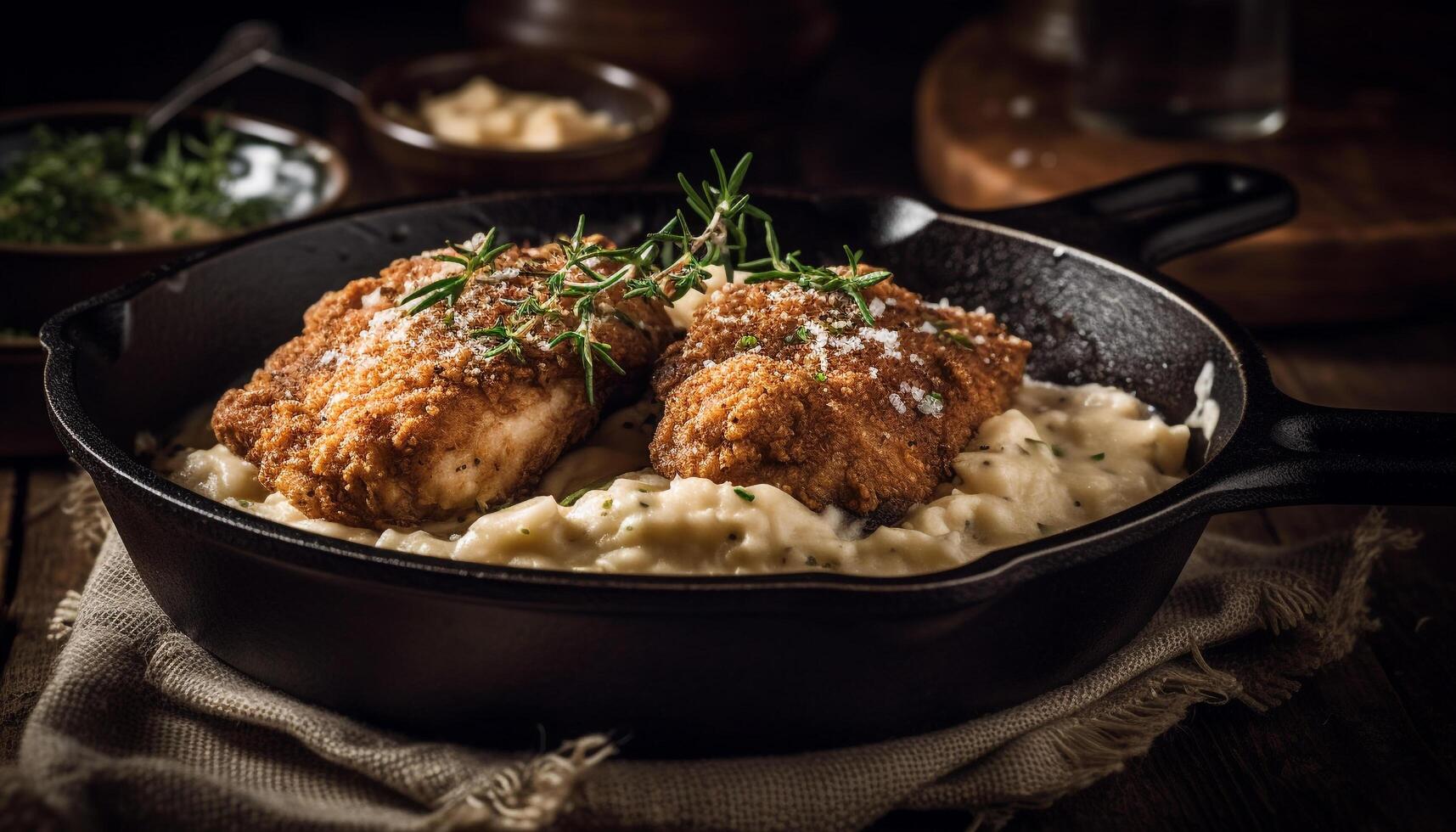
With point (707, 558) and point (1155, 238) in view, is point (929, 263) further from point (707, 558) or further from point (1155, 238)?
point (707, 558)

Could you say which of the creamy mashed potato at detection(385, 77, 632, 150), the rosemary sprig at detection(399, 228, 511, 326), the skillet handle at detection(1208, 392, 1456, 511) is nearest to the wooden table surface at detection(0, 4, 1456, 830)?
the skillet handle at detection(1208, 392, 1456, 511)

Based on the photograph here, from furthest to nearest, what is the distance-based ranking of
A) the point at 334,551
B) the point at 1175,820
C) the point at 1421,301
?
1. the point at 1421,301
2. the point at 1175,820
3. the point at 334,551

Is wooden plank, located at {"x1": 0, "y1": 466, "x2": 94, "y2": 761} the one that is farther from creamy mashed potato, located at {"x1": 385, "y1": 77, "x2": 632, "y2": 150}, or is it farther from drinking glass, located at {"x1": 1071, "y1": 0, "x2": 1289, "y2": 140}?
drinking glass, located at {"x1": 1071, "y1": 0, "x2": 1289, "y2": 140}

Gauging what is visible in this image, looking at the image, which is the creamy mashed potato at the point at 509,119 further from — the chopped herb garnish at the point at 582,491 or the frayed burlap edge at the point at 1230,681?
the frayed burlap edge at the point at 1230,681

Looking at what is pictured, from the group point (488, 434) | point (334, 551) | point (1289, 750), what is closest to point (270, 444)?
point (488, 434)

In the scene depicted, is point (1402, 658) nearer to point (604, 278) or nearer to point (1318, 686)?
point (1318, 686)

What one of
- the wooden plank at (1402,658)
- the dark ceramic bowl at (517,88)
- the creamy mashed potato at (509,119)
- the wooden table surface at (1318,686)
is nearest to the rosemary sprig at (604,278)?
the wooden table surface at (1318,686)

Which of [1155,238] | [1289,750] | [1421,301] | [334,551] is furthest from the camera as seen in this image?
[1421,301]
